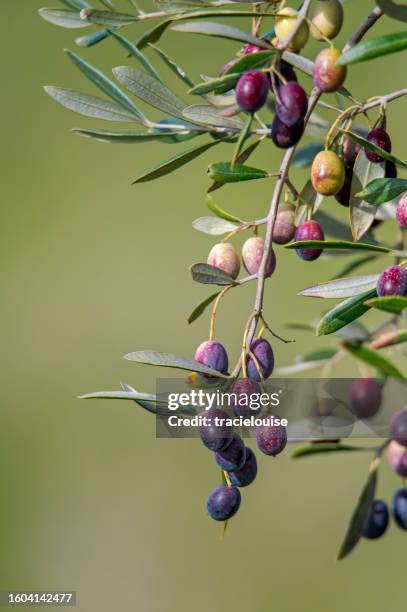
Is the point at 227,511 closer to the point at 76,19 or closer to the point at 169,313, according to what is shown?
the point at 76,19

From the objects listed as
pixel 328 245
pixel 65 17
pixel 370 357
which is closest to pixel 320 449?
pixel 328 245

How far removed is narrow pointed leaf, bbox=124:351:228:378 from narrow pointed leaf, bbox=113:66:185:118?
0.60 feet

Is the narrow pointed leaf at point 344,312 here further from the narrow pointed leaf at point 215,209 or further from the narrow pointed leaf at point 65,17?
the narrow pointed leaf at point 65,17

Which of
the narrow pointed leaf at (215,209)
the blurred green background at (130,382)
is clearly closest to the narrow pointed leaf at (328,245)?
the narrow pointed leaf at (215,209)

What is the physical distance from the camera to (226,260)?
1.81 ft

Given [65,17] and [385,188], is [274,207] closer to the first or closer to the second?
[385,188]

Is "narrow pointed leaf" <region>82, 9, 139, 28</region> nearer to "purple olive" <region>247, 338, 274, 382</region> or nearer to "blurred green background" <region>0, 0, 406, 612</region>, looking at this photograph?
"purple olive" <region>247, 338, 274, 382</region>

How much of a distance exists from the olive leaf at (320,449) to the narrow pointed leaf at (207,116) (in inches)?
9.1

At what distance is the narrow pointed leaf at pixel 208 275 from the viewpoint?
485mm

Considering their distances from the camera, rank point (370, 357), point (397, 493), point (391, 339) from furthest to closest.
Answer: point (397, 493) → point (391, 339) → point (370, 357)

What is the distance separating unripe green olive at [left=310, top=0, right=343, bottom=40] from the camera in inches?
17.9

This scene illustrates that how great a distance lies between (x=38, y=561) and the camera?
2059 mm

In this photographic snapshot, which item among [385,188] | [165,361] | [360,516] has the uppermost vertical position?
[385,188]

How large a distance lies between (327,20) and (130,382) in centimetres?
170
